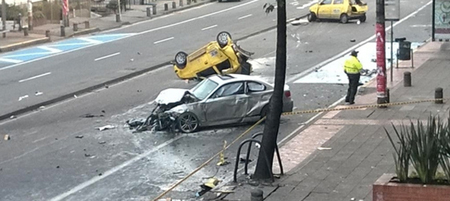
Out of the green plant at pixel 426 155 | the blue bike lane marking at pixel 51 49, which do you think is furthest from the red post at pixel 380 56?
the blue bike lane marking at pixel 51 49

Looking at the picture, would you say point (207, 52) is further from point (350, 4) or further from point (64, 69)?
point (350, 4)

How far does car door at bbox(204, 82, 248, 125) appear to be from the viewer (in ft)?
68.9

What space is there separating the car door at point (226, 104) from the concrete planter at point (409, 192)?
32.3 feet

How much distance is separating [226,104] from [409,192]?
10.3 m

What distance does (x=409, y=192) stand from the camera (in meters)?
11.2

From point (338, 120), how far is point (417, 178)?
31.0 feet

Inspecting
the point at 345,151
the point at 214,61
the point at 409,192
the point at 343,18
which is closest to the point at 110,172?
the point at 345,151

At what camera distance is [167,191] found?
50.5 ft

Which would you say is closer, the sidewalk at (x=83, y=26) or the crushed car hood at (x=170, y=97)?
the crushed car hood at (x=170, y=97)

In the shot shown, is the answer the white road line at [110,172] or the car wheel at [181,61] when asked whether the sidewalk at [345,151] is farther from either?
the car wheel at [181,61]

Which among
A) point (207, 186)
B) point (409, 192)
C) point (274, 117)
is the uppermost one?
point (274, 117)

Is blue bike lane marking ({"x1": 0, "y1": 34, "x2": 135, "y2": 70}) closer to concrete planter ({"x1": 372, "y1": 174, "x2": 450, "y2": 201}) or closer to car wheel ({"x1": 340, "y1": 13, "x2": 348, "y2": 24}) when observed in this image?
car wheel ({"x1": 340, "y1": 13, "x2": 348, "y2": 24})

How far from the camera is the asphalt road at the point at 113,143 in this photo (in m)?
16.2

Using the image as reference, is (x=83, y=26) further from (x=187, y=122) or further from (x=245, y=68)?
(x=187, y=122)
